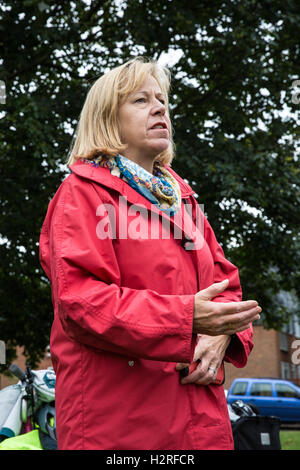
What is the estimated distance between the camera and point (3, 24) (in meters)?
7.34

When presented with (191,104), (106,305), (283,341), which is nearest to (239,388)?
(191,104)

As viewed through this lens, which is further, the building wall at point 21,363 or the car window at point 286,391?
the car window at point 286,391

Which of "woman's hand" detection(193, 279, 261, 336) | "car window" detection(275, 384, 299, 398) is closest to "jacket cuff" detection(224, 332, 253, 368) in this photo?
"woman's hand" detection(193, 279, 261, 336)

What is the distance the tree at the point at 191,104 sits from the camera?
7.64 meters

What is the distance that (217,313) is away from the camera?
1658 mm

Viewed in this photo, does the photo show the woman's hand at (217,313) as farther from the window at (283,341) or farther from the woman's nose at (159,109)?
the window at (283,341)

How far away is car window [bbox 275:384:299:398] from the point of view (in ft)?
69.2

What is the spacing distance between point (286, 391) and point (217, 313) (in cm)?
2104

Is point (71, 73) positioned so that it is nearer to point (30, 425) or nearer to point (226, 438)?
point (30, 425)

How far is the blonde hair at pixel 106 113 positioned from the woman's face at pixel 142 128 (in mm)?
33

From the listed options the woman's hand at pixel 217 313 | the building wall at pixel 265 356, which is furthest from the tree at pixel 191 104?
the building wall at pixel 265 356

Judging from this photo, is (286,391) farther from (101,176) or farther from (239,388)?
(101,176)

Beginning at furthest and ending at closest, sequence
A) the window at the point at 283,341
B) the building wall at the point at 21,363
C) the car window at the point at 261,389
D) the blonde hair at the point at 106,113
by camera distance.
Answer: the window at the point at 283,341 < the car window at the point at 261,389 < the building wall at the point at 21,363 < the blonde hair at the point at 106,113

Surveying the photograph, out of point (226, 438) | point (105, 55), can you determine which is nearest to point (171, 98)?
point (105, 55)
